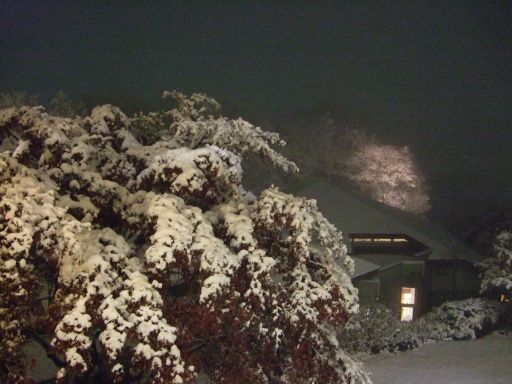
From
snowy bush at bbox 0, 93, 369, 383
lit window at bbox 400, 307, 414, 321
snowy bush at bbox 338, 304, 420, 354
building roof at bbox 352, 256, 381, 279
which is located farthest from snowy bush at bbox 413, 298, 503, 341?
snowy bush at bbox 0, 93, 369, 383

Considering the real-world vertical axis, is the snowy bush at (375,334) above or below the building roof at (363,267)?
below

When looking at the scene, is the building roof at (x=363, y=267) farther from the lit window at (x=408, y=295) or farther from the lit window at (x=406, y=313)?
the lit window at (x=406, y=313)

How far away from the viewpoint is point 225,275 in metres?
5.86

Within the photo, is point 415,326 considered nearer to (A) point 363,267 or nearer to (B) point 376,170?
(A) point 363,267

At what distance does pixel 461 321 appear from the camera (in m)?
18.9

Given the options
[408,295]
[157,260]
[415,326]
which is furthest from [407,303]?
[157,260]

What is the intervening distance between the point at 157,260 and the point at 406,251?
1807cm

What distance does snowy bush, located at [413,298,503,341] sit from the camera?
18436mm

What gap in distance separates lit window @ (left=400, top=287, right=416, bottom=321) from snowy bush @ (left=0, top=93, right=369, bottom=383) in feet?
45.8

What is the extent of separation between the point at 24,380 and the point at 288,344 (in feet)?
9.42

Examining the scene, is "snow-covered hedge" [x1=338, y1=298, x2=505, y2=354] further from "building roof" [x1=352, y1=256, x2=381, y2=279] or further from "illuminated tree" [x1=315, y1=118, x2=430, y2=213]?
"illuminated tree" [x1=315, y1=118, x2=430, y2=213]

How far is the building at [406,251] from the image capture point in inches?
836

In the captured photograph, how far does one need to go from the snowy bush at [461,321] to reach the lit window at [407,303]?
128 cm

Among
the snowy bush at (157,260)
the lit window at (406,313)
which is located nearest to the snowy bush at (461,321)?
the lit window at (406,313)
